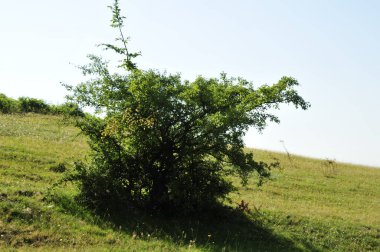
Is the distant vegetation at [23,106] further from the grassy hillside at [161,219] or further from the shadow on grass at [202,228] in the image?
the shadow on grass at [202,228]

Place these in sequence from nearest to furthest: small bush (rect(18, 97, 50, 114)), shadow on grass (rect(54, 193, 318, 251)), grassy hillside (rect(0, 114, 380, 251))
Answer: grassy hillside (rect(0, 114, 380, 251)), shadow on grass (rect(54, 193, 318, 251)), small bush (rect(18, 97, 50, 114))

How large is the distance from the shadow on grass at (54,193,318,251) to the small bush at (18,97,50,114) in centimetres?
2669

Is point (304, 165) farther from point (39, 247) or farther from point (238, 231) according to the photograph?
point (39, 247)

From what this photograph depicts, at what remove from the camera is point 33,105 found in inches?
1665

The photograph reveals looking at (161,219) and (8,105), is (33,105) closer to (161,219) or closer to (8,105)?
(8,105)

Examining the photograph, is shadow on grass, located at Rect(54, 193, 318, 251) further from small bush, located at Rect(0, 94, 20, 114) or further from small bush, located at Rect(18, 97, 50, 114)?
small bush, located at Rect(18, 97, 50, 114)

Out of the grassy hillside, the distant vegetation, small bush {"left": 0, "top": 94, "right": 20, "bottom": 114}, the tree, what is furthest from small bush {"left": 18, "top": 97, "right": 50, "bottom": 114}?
the tree

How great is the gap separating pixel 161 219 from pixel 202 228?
1579 mm

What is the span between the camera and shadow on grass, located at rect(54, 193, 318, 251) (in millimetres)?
15555

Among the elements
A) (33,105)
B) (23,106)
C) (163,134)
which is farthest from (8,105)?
(163,134)

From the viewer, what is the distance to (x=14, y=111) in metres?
39.2

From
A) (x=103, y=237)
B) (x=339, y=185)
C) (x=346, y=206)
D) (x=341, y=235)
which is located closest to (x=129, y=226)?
(x=103, y=237)

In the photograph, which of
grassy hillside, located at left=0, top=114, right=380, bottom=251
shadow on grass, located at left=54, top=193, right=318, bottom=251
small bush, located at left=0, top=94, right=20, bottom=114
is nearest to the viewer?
grassy hillside, located at left=0, top=114, right=380, bottom=251

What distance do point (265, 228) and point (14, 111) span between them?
2733cm
